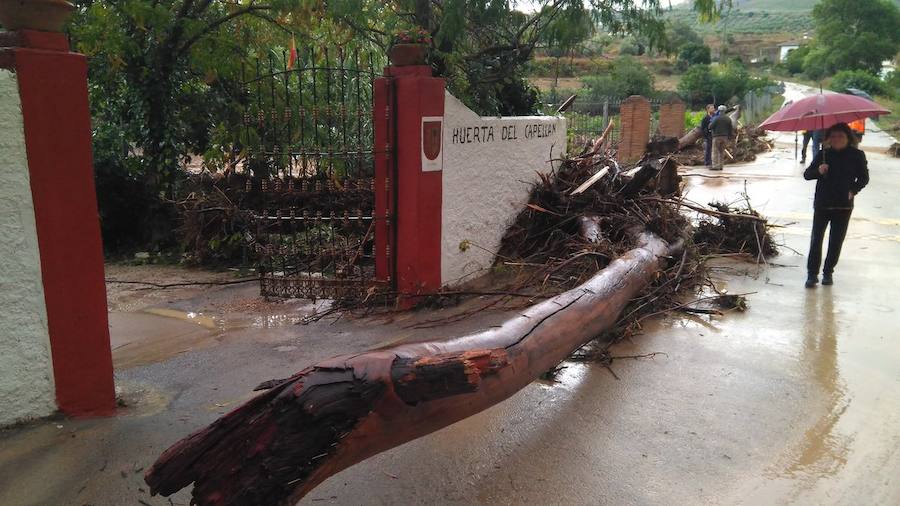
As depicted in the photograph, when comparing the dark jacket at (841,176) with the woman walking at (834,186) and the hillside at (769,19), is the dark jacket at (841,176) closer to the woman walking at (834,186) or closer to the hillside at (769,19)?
the woman walking at (834,186)

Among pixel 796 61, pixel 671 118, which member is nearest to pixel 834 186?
pixel 671 118

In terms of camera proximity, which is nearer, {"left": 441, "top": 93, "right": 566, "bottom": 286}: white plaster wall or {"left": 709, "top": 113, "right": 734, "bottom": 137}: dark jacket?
{"left": 441, "top": 93, "right": 566, "bottom": 286}: white plaster wall

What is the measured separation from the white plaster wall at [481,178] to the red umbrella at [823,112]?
2.59 meters

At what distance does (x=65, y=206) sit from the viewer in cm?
363

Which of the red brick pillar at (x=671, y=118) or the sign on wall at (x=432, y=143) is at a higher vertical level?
the red brick pillar at (x=671, y=118)

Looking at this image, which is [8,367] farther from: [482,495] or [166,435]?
[482,495]

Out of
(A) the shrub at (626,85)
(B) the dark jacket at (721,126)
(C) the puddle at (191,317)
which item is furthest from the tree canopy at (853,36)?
(C) the puddle at (191,317)

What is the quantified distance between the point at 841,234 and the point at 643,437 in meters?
4.47

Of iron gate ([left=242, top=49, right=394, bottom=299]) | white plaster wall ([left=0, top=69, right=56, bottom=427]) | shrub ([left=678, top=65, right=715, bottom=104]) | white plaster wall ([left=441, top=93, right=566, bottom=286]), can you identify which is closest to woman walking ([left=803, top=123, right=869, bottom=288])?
white plaster wall ([left=441, top=93, right=566, bottom=286])

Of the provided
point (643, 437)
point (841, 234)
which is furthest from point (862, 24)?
point (643, 437)

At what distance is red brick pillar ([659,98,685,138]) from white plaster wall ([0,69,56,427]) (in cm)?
2430

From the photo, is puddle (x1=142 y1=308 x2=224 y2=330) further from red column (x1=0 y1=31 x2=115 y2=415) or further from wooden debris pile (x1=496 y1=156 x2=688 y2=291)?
wooden debris pile (x1=496 y1=156 x2=688 y2=291)

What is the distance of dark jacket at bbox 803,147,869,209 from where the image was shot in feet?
23.1

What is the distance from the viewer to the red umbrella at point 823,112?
263 inches
